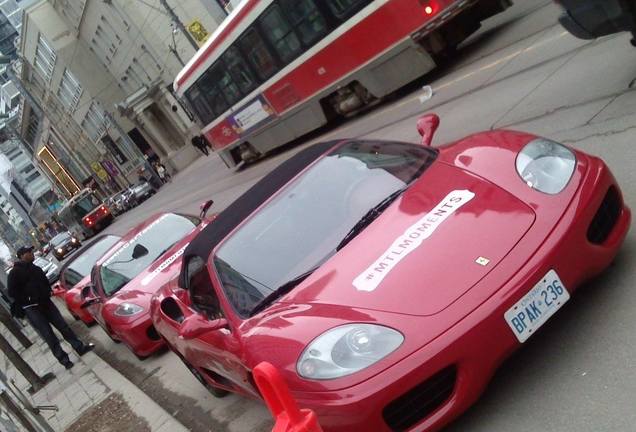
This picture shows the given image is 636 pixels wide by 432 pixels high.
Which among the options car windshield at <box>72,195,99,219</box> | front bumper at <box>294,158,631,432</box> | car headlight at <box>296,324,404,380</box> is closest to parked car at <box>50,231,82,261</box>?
car windshield at <box>72,195,99,219</box>

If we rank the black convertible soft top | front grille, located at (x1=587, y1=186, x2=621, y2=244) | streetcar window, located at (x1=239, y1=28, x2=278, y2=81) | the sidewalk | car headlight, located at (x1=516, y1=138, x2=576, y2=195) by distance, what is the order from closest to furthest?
front grille, located at (x1=587, y1=186, x2=621, y2=244), car headlight, located at (x1=516, y1=138, x2=576, y2=195), the black convertible soft top, the sidewalk, streetcar window, located at (x1=239, y1=28, x2=278, y2=81)

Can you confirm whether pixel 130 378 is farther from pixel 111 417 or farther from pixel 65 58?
pixel 65 58

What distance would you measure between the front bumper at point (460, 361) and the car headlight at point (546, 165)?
0.39 meters

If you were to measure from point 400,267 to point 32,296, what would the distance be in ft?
25.6

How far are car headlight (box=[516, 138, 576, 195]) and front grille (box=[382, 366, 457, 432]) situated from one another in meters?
1.21

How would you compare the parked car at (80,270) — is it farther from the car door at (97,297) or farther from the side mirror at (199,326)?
the side mirror at (199,326)

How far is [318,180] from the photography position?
4.70 metres

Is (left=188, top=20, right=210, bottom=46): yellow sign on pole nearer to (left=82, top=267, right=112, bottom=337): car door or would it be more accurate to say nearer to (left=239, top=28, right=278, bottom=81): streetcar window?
(left=239, top=28, right=278, bottom=81): streetcar window

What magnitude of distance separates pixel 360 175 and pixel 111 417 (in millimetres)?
4042

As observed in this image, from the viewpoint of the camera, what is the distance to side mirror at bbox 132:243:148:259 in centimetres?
951

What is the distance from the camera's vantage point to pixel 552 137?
6789mm

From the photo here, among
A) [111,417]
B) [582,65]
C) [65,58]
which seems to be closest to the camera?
[111,417]

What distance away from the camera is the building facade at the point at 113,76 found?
5450 centimetres

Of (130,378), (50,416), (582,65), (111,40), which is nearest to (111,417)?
(130,378)
